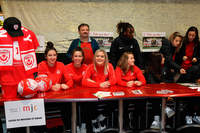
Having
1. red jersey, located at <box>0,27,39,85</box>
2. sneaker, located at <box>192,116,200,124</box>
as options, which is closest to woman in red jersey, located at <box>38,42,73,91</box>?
red jersey, located at <box>0,27,39,85</box>

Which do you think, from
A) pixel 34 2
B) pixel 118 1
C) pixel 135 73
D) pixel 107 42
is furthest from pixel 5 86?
pixel 118 1

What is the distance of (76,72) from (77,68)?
67 mm

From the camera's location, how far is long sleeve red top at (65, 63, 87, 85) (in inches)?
106

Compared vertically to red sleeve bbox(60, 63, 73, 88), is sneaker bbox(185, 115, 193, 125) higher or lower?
lower

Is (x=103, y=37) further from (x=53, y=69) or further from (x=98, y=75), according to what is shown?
(x=53, y=69)

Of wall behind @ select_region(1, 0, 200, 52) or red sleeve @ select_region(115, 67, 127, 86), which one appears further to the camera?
wall behind @ select_region(1, 0, 200, 52)

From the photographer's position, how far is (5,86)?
206 cm

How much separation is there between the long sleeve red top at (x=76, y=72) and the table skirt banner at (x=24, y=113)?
0.87 metres

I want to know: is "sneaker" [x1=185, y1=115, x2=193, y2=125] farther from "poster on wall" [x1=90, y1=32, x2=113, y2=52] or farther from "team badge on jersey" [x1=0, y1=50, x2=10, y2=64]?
"team badge on jersey" [x1=0, y1=50, x2=10, y2=64]

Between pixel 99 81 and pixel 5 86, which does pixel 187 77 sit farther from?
pixel 5 86

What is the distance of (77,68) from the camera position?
8.99ft

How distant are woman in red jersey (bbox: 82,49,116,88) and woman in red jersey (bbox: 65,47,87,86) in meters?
0.18

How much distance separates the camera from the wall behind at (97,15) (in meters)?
3.43

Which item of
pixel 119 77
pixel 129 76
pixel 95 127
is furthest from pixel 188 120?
pixel 95 127
